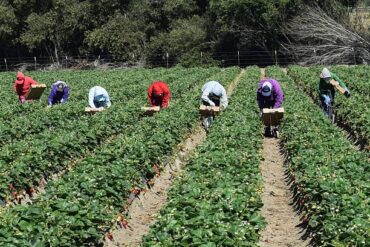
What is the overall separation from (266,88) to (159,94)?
2.93 metres

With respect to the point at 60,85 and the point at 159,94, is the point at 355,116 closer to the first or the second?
the point at 159,94

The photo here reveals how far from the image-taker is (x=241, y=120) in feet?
39.3

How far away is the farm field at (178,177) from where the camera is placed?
5426mm

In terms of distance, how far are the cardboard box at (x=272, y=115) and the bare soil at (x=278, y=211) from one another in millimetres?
1330

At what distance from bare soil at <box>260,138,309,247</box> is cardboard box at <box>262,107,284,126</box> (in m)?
1.33

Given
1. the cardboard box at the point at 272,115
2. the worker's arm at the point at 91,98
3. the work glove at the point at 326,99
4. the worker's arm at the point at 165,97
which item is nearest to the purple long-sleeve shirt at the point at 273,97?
the cardboard box at the point at 272,115

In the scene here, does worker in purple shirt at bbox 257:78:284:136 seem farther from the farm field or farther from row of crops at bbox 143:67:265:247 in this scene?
row of crops at bbox 143:67:265:247

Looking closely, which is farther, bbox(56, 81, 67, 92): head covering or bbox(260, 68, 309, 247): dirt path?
bbox(56, 81, 67, 92): head covering

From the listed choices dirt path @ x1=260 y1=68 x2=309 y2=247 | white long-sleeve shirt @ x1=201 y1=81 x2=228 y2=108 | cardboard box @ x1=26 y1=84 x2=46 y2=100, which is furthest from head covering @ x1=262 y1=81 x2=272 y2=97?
cardboard box @ x1=26 y1=84 x2=46 y2=100

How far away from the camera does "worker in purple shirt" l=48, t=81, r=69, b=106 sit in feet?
51.3

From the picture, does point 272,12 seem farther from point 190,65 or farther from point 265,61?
point 190,65

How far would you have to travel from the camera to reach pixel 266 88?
12.8 meters

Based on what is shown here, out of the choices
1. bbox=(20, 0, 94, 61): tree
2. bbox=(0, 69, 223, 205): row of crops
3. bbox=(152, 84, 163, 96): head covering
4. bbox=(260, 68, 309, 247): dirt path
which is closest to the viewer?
bbox=(260, 68, 309, 247): dirt path

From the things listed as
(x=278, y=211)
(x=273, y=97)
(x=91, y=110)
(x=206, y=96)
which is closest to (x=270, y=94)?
(x=273, y=97)
